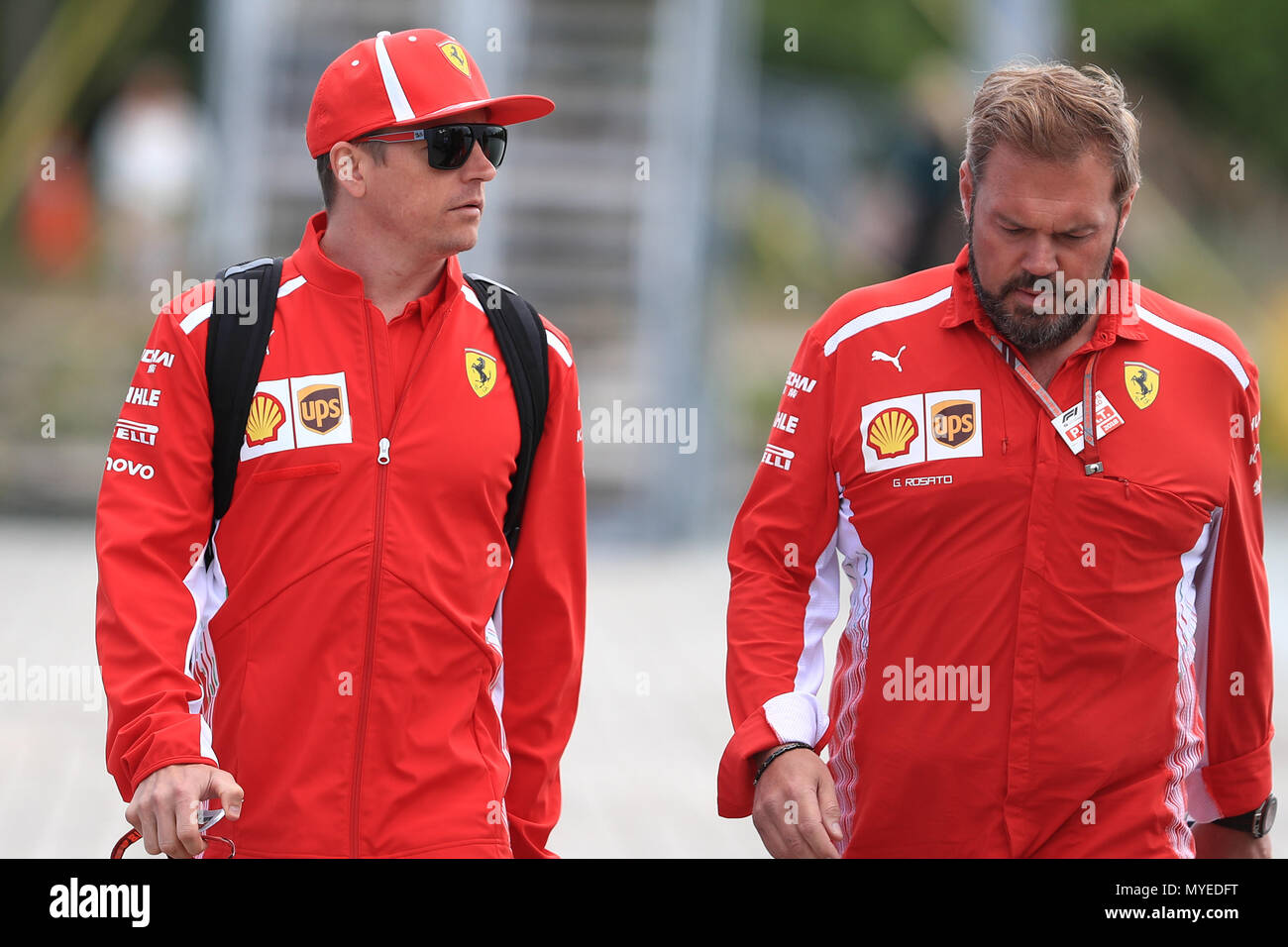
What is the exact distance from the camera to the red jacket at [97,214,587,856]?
366 cm

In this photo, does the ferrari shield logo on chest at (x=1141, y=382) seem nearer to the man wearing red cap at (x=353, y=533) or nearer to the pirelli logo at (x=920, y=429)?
the pirelli logo at (x=920, y=429)

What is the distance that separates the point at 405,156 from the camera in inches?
153

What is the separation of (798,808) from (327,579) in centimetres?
103

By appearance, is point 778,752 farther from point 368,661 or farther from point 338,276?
point 338,276

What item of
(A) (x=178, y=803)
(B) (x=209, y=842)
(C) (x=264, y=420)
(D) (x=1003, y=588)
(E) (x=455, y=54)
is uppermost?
(E) (x=455, y=54)

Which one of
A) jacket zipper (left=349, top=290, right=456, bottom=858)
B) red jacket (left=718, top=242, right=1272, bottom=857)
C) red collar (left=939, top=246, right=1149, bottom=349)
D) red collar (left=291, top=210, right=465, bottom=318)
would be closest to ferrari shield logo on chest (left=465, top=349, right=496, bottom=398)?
red collar (left=291, top=210, right=465, bottom=318)

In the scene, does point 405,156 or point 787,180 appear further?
point 787,180

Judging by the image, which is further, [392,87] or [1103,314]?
[392,87]

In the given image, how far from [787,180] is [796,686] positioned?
24.5 metres

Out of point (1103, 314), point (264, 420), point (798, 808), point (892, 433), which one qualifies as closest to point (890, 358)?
point (892, 433)

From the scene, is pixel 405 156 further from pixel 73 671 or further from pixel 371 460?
pixel 73 671

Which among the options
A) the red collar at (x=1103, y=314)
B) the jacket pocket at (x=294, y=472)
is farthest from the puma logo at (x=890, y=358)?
the jacket pocket at (x=294, y=472)

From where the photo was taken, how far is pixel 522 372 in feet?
12.9

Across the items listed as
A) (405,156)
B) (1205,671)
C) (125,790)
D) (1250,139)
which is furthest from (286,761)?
(1250,139)
